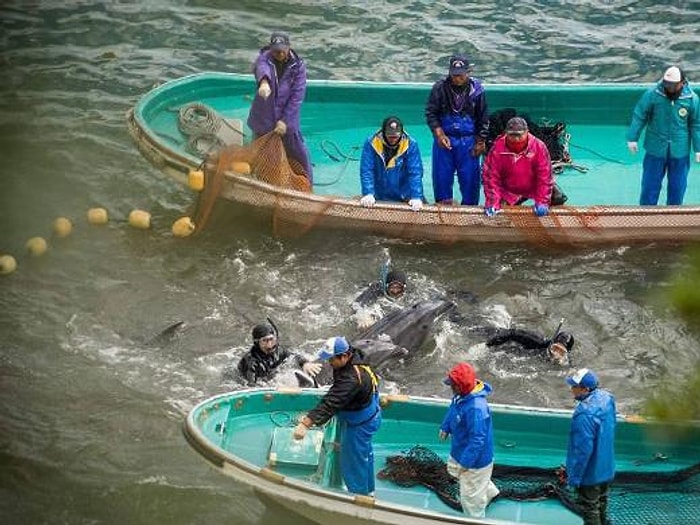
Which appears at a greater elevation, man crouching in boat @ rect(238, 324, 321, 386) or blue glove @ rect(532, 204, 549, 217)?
blue glove @ rect(532, 204, 549, 217)

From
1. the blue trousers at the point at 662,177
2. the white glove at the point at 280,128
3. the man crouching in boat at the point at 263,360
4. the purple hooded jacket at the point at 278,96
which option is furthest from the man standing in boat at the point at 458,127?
the man crouching in boat at the point at 263,360

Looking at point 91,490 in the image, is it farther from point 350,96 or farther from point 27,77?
point 27,77

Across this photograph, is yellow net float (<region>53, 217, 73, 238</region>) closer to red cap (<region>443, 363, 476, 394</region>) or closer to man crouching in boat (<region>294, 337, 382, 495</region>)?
man crouching in boat (<region>294, 337, 382, 495</region>)

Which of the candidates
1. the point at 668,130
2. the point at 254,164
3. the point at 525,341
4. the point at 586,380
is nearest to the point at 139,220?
the point at 254,164

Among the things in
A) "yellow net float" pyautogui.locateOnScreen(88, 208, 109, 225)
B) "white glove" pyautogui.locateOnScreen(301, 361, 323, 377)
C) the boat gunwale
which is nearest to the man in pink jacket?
"white glove" pyautogui.locateOnScreen(301, 361, 323, 377)

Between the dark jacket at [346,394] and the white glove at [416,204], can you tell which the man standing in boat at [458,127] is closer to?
the white glove at [416,204]

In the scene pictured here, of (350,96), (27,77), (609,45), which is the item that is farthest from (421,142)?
(27,77)

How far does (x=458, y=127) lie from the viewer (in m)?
13.8

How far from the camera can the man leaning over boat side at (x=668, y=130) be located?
13367mm

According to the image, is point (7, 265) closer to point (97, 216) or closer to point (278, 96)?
point (97, 216)

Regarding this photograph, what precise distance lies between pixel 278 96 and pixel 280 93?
0.17 feet

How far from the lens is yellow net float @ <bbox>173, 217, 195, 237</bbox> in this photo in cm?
1483

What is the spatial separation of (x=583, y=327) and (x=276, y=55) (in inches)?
199

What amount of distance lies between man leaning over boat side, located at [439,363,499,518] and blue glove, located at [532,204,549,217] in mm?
5001
